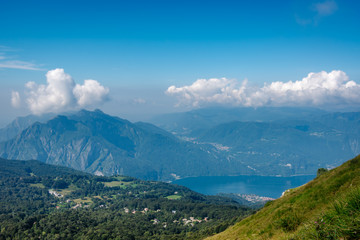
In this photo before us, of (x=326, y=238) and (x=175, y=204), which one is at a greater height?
(x=326, y=238)

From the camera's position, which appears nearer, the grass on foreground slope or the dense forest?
the grass on foreground slope

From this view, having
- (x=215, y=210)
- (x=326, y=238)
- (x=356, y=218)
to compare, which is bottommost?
(x=215, y=210)

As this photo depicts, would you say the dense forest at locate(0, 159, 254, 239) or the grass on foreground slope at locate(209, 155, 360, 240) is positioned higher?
the grass on foreground slope at locate(209, 155, 360, 240)

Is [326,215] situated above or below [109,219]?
above

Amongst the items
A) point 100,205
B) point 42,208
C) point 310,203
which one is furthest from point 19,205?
point 310,203

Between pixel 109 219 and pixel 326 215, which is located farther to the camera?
pixel 109 219

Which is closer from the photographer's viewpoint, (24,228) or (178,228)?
(24,228)

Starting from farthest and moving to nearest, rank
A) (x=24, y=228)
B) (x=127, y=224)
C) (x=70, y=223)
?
(x=127, y=224) → (x=70, y=223) → (x=24, y=228)

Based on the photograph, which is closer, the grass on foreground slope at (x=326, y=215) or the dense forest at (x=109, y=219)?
the grass on foreground slope at (x=326, y=215)

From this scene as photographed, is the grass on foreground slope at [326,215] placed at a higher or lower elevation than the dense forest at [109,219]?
higher

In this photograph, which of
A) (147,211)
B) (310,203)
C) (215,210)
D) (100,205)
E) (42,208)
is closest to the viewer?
(310,203)

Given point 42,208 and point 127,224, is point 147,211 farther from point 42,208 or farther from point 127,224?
point 42,208
